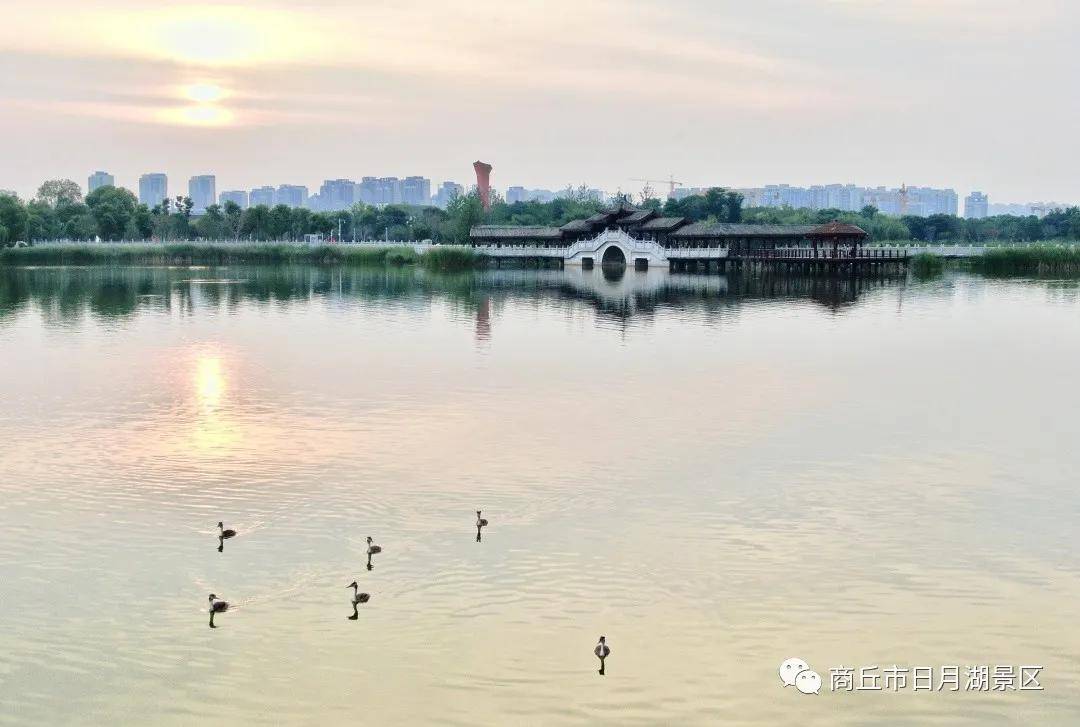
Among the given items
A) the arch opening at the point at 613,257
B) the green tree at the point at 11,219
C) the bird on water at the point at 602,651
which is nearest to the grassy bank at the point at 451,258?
the arch opening at the point at 613,257

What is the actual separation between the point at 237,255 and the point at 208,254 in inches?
112

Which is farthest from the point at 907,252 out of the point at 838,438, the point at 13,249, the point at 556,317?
the point at 13,249

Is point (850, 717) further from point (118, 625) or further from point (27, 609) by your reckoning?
point (27, 609)

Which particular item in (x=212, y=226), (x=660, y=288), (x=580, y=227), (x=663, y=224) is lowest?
(x=660, y=288)

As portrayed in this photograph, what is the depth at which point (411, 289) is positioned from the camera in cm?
6825

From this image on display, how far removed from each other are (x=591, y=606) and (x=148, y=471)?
9642 millimetres

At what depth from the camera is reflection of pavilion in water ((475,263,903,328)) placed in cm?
5547

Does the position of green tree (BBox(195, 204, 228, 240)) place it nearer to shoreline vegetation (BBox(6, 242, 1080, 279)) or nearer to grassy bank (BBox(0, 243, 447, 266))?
grassy bank (BBox(0, 243, 447, 266))

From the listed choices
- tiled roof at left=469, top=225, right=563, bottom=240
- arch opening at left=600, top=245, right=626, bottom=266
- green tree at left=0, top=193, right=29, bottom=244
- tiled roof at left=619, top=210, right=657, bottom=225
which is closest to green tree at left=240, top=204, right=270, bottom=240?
green tree at left=0, top=193, right=29, bottom=244

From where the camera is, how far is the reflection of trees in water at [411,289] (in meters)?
54.9

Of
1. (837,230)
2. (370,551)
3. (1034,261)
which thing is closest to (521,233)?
(837,230)

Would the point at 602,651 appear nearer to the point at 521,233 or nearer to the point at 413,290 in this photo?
the point at 413,290

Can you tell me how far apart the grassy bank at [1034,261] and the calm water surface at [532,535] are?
56.9 metres

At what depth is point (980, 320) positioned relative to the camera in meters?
48.7
